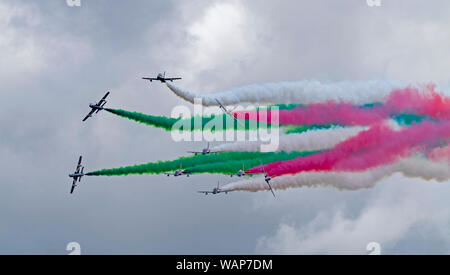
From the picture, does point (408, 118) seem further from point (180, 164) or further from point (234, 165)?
point (180, 164)

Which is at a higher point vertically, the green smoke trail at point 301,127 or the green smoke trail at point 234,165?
the green smoke trail at point 301,127

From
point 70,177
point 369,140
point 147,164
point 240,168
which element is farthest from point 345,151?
point 70,177

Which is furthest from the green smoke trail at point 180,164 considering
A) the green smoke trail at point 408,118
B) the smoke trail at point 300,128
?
the green smoke trail at point 408,118

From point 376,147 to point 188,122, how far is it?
685 inches

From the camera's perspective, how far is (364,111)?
411 ft

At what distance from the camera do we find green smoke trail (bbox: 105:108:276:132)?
416 ft

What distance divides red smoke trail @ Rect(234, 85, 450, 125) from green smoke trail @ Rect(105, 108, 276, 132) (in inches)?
31.5

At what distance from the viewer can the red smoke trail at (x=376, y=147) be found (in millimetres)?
124438

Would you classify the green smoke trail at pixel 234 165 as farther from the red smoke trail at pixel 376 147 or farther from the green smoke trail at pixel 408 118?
the green smoke trail at pixel 408 118

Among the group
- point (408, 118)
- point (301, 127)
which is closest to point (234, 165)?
point (301, 127)

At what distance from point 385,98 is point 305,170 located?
1006 centimetres

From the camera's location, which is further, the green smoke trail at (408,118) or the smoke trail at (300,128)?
the smoke trail at (300,128)

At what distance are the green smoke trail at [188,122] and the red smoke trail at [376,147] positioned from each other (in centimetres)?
597
